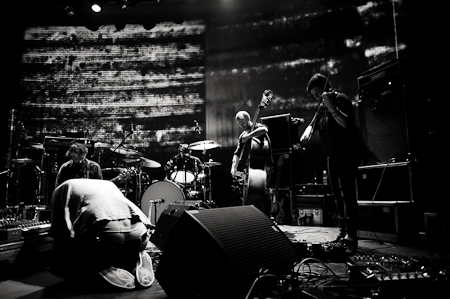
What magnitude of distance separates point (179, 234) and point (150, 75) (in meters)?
6.14

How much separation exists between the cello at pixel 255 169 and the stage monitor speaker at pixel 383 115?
4.54 feet

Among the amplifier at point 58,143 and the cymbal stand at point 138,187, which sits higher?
the amplifier at point 58,143

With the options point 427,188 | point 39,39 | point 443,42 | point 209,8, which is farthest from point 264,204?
point 39,39

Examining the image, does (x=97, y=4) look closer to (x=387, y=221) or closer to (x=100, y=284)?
(x=100, y=284)

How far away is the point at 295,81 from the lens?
6430mm

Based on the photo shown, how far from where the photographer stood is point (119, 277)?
7.00 feet

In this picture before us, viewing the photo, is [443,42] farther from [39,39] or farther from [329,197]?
[39,39]

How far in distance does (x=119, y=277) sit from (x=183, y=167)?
381 cm

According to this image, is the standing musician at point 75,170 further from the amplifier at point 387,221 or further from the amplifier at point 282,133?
the amplifier at point 387,221

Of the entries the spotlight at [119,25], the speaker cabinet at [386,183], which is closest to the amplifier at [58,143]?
the spotlight at [119,25]

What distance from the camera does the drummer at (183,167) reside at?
18.8 ft

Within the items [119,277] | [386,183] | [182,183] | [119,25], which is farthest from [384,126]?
[119,25]

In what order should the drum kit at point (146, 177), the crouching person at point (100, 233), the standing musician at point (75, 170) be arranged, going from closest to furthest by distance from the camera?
1. the crouching person at point (100, 233)
2. the standing musician at point (75, 170)
3. the drum kit at point (146, 177)

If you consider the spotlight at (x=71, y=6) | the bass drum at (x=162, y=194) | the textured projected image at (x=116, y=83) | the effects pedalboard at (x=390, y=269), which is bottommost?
the effects pedalboard at (x=390, y=269)
